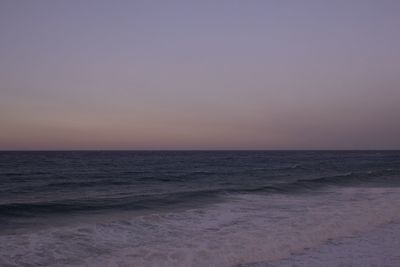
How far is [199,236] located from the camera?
42.3 ft

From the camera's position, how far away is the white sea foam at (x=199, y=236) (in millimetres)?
10438

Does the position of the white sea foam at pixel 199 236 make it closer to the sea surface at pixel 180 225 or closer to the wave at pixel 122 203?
the sea surface at pixel 180 225

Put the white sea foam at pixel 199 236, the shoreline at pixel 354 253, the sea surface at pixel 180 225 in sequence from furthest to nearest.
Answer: the sea surface at pixel 180 225, the white sea foam at pixel 199 236, the shoreline at pixel 354 253

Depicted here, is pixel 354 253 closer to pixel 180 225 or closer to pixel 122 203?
pixel 180 225

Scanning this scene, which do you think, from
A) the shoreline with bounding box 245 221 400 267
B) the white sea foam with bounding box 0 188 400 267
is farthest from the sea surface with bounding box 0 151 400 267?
the shoreline with bounding box 245 221 400 267

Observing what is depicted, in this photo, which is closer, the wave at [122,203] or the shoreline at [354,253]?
the shoreline at [354,253]

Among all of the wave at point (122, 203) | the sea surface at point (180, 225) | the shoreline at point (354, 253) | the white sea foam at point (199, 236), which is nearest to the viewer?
the shoreline at point (354, 253)

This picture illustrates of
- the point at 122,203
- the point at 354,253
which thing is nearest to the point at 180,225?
the point at 354,253

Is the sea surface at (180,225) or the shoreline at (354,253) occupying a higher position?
the shoreline at (354,253)

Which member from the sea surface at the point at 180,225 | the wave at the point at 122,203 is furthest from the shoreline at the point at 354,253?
the wave at the point at 122,203

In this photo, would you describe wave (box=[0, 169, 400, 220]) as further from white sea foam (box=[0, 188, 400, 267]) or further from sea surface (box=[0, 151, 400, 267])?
white sea foam (box=[0, 188, 400, 267])

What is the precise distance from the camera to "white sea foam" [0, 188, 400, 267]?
1044cm

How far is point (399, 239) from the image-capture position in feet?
38.9

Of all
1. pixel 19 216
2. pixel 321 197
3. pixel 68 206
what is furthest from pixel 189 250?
pixel 321 197
